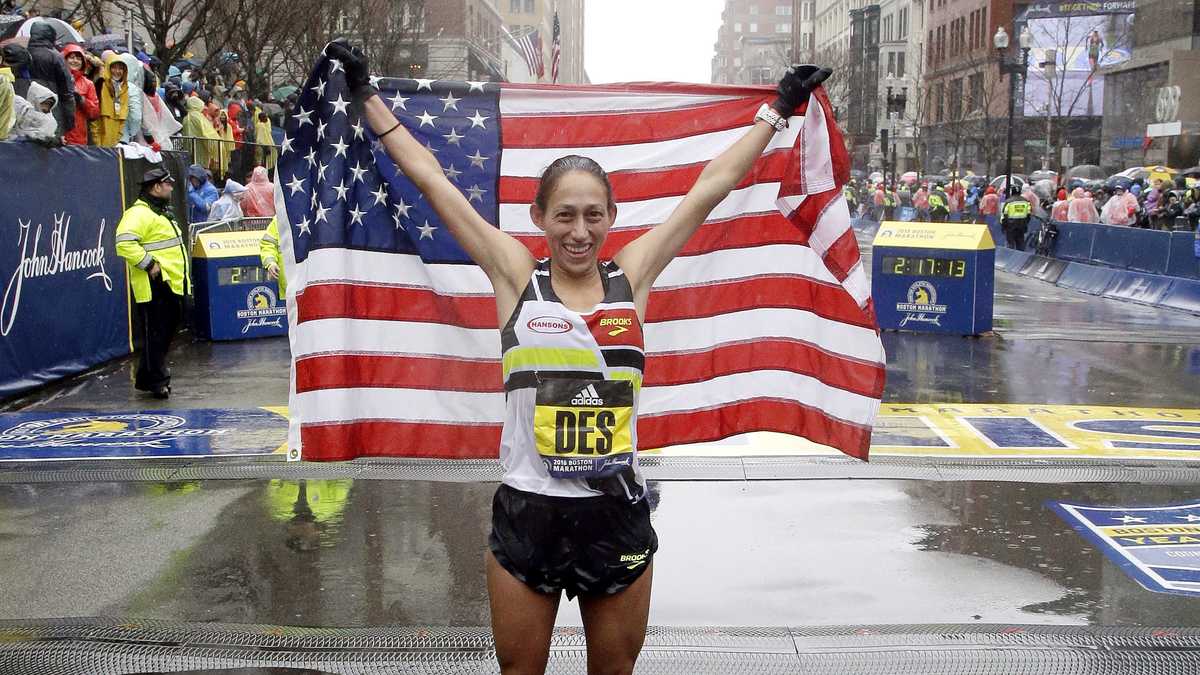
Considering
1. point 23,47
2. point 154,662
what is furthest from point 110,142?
point 154,662

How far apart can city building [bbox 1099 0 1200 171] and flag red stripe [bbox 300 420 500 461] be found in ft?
164

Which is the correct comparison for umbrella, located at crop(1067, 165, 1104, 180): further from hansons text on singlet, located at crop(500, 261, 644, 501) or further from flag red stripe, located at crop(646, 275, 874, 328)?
hansons text on singlet, located at crop(500, 261, 644, 501)

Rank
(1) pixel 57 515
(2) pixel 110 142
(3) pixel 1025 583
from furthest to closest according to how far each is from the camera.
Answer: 1. (2) pixel 110 142
2. (1) pixel 57 515
3. (3) pixel 1025 583

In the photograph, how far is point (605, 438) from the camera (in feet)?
10.7

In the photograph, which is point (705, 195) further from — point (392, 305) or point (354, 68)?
point (392, 305)

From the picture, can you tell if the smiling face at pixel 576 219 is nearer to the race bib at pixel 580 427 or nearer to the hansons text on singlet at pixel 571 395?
the hansons text on singlet at pixel 571 395

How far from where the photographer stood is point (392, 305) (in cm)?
461

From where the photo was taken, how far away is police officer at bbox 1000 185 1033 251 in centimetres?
2778

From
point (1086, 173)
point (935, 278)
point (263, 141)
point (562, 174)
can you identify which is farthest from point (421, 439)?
point (1086, 173)

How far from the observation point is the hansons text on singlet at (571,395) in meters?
3.24

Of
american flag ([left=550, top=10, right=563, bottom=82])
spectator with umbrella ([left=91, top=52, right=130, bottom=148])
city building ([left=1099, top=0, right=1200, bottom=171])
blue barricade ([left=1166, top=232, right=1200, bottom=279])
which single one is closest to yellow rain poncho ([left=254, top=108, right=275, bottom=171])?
spectator with umbrella ([left=91, top=52, right=130, bottom=148])

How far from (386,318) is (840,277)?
5.49 ft

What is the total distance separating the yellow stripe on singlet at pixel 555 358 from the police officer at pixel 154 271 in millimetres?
7893

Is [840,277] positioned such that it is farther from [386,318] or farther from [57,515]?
[57,515]
